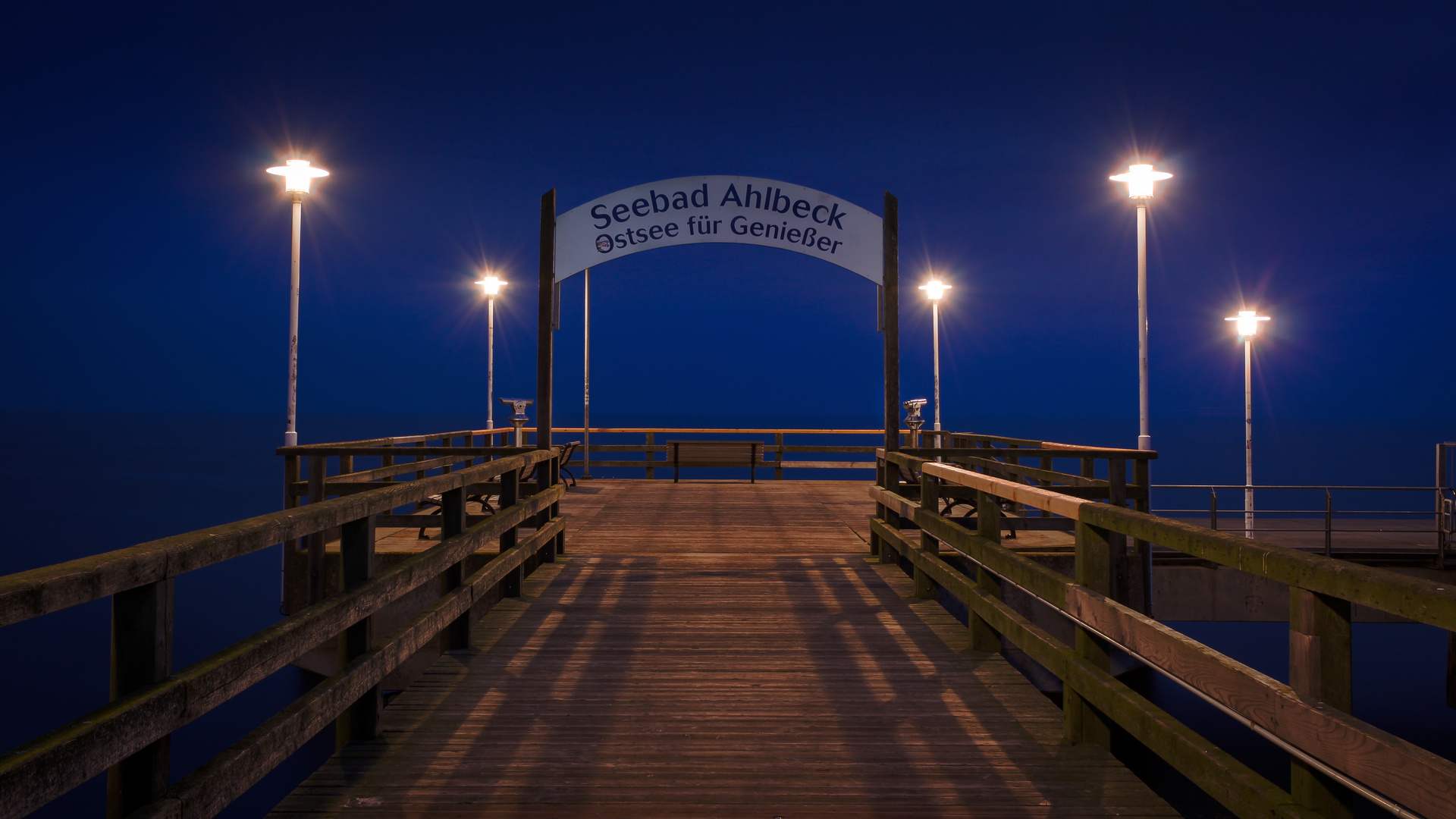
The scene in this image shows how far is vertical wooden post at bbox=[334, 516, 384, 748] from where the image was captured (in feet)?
11.5

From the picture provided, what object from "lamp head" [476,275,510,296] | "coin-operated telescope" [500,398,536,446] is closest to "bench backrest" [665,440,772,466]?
"coin-operated telescope" [500,398,536,446]

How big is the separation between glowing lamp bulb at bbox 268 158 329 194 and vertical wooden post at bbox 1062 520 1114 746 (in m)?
9.90

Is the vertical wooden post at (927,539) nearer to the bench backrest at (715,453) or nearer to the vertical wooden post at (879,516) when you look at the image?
the vertical wooden post at (879,516)

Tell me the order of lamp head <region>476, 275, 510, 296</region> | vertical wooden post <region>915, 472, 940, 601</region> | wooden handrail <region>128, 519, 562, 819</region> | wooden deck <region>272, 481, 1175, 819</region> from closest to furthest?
wooden handrail <region>128, 519, 562, 819</region> → wooden deck <region>272, 481, 1175, 819</region> → vertical wooden post <region>915, 472, 940, 601</region> → lamp head <region>476, 275, 510, 296</region>

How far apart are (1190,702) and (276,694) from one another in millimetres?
16262

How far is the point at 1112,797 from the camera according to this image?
3.08 m

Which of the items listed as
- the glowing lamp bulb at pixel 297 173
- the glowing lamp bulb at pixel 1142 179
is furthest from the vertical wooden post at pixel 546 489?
the glowing lamp bulb at pixel 1142 179

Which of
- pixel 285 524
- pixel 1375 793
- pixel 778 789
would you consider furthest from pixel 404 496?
pixel 1375 793

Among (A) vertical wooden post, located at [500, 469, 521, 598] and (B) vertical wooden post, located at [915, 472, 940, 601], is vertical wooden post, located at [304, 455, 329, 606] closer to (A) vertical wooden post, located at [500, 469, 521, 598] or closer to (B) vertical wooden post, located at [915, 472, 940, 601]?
(A) vertical wooden post, located at [500, 469, 521, 598]

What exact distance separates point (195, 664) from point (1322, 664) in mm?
2672

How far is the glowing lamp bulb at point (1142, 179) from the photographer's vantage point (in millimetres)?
11484

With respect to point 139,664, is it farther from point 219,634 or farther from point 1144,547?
point 219,634

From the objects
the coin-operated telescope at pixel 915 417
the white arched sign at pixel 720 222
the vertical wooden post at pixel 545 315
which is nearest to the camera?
the vertical wooden post at pixel 545 315

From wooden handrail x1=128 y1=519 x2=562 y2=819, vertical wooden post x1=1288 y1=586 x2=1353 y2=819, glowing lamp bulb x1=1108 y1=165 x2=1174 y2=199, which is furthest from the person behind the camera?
glowing lamp bulb x1=1108 y1=165 x2=1174 y2=199
